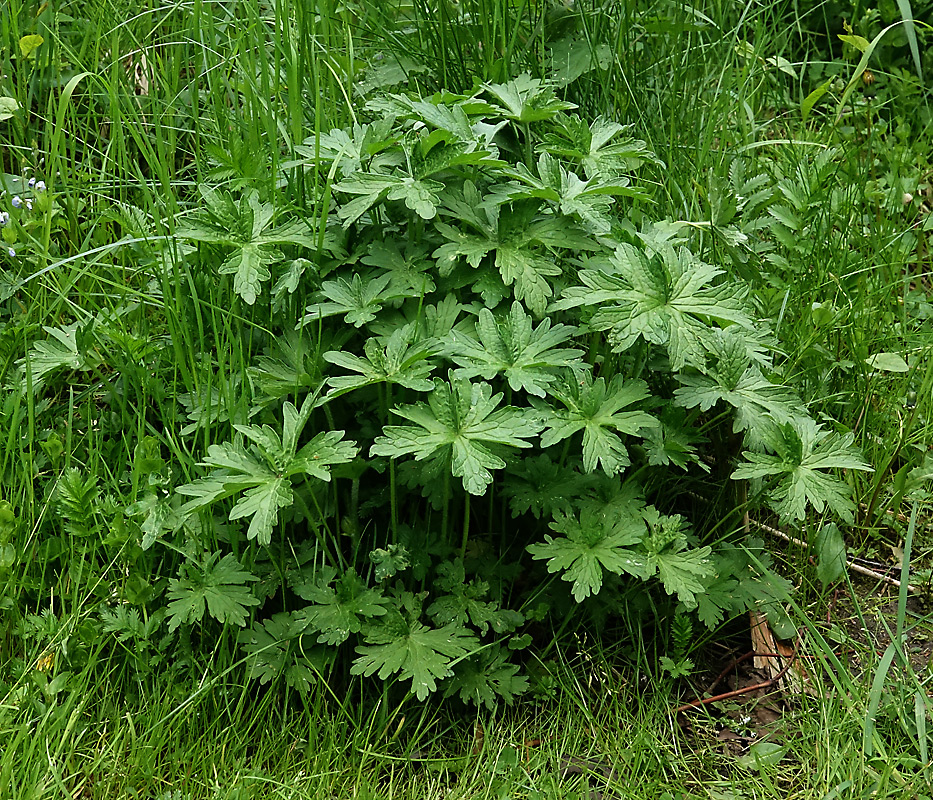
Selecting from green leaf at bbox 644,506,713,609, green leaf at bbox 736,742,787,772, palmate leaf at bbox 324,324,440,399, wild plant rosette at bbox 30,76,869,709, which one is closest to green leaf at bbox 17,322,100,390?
wild plant rosette at bbox 30,76,869,709

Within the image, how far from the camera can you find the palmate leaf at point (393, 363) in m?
1.97

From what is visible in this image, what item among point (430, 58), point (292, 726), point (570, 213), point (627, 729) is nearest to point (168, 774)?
point (292, 726)

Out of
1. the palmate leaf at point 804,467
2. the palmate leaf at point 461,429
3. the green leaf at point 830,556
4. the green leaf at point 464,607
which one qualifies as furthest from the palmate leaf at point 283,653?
the green leaf at point 830,556

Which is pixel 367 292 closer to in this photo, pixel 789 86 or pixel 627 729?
pixel 627 729

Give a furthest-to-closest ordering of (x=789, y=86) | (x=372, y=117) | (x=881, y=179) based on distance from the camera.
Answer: (x=789, y=86) < (x=881, y=179) < (x=372, y=117)

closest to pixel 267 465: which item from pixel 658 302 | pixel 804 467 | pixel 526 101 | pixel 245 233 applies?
pixel 245 233

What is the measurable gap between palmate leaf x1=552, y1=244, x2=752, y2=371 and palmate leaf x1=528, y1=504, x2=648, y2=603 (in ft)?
1.18

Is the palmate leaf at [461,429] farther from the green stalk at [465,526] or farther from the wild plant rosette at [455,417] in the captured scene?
the green stalk at [465,526]

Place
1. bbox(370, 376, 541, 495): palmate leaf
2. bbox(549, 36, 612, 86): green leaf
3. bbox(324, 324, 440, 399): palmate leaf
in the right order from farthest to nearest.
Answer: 1. bbox(549, 36, 612, 86): green leaf
2. bbox(324, 324, 440, 399): palmate leaf
3. bbox(370, 376, 541, 495): palmate leaf

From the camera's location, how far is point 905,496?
2.48m

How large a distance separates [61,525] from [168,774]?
0.63 meters

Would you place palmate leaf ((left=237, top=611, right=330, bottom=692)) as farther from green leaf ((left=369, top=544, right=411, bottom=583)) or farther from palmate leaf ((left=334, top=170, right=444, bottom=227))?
palmate leaf ((left=334, top=170, right=444, bottom=227))

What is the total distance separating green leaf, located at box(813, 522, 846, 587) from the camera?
2.32 metres

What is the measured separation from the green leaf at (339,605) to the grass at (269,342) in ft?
0.54
